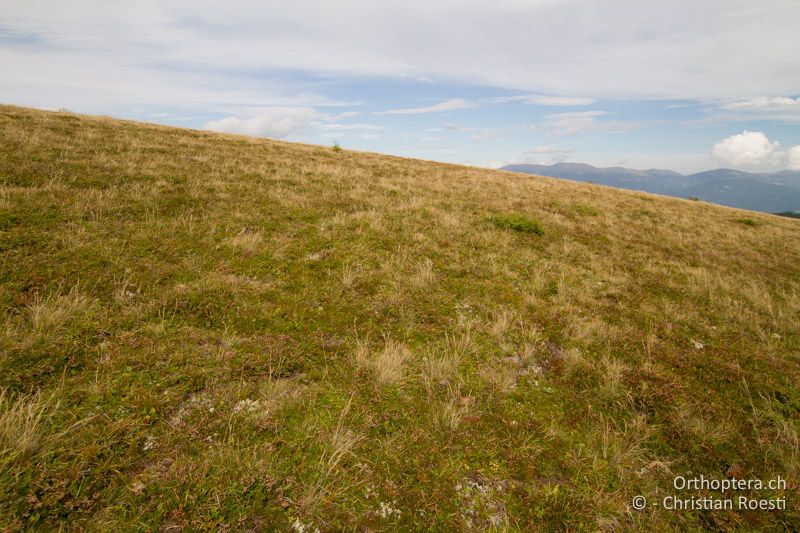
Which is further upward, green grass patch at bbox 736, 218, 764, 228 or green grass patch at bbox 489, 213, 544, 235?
green grass patch at bbox 736, 218, 764, 228

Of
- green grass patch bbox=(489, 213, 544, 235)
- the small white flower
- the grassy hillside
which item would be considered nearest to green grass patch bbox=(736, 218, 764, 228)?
the grassy hillside

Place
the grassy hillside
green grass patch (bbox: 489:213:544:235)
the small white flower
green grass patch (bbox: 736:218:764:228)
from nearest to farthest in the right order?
Result: the grassy hillside < the small white flower < green grass patch (bbox: 489:213:544:235) < green grass patch (bbox: 736:218:764:228)

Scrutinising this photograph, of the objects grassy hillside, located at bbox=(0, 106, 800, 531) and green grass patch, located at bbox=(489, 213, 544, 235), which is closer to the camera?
grassy hillside, located at bbox=(0, 106, 800, 531)

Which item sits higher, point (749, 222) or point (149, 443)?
point (749, 222)

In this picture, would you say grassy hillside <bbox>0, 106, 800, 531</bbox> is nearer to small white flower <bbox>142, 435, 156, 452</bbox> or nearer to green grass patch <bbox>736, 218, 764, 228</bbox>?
small white flower <bbox>142, 435, 156, 452</bbox>

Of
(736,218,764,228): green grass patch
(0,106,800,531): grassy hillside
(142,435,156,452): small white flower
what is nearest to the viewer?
(0,106,800,531): grassy hillside

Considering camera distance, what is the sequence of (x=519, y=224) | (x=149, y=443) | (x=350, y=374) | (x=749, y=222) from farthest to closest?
1. (x=749, y=222)
2. (x=519, y=224)
3. (x=350, y=374)
4. (x=149, y=443)

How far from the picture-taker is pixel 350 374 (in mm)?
4898

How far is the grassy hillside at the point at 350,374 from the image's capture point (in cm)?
330

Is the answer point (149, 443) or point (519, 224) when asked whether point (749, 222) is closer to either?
point (519, 224)

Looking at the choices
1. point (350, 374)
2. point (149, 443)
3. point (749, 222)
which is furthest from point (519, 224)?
point (749, 222)

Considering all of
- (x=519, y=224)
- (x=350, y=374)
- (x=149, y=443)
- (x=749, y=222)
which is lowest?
(x=149, y=443)

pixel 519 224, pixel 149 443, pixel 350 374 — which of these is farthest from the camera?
pixel 519 224

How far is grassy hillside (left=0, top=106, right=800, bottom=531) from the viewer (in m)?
3.30
